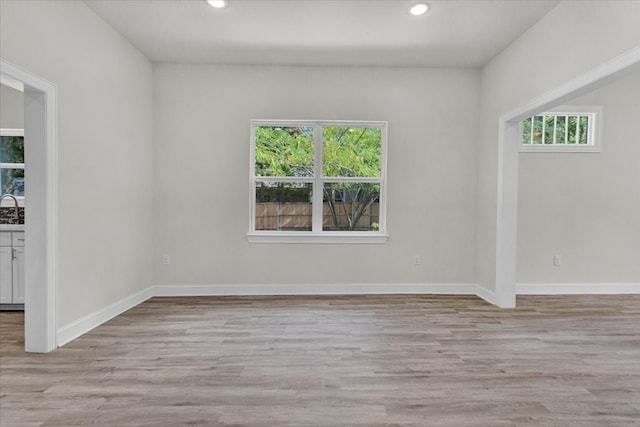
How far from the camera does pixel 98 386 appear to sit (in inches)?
90.4

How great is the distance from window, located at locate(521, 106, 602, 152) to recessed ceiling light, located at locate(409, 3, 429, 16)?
250 centimetres

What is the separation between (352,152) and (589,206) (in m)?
3.25

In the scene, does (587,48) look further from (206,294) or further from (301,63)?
(206,294)

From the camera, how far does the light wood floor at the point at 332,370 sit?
2.02m

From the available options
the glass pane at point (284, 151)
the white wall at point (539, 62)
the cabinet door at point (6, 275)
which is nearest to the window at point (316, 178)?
the glass pane at point (284, 151)

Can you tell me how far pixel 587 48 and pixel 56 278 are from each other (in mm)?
4541

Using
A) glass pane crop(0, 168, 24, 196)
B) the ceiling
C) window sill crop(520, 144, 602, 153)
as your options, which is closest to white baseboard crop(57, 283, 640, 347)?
window sill crop(520, 144, 602, 153)

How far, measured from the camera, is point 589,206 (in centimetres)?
475

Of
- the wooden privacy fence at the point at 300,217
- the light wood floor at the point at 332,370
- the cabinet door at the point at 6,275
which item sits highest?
the wooden privacy fence at the point at 300,217

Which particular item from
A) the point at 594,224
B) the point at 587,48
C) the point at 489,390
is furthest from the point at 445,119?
the point at 489,390

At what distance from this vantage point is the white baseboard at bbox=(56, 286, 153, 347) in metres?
2.96

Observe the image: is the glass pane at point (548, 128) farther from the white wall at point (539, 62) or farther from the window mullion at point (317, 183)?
the window mullion at point (317, 183)

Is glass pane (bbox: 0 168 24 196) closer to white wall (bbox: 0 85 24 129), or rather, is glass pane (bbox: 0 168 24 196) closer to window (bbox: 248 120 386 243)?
white wall (bbox: 0 85 24 129)

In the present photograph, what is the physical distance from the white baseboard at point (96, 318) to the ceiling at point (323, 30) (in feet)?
9.27
